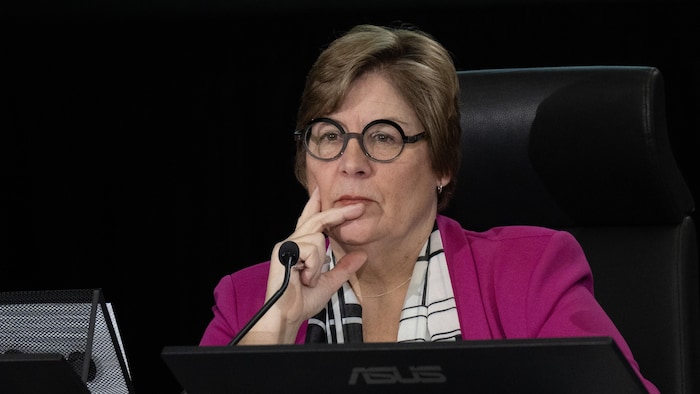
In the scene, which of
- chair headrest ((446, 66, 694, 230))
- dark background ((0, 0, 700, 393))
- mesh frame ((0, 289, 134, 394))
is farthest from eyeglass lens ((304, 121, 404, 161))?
dark background ((0, 0, 700, 393))

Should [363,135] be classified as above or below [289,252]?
above

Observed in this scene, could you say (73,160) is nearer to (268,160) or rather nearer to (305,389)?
(268,160)

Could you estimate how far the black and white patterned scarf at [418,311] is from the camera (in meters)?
1.93

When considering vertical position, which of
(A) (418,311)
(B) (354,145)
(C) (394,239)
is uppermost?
(B) (354,145)

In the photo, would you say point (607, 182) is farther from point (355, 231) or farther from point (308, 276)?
point (308, 276)

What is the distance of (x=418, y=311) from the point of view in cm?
197

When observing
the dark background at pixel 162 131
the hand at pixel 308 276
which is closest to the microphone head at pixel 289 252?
the hand at pixel 308 276

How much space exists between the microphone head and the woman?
75 mm

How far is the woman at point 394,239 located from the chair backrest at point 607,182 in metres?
0.13

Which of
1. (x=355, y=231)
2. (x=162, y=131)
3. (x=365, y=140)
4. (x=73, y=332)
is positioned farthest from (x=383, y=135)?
(x=162, y=131)

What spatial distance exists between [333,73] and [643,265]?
699mm

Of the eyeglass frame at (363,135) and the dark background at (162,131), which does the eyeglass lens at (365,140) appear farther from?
the dark background at (162,131)

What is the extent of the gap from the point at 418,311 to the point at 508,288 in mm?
167

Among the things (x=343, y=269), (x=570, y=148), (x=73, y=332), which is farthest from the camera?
(x=570, y=148)
